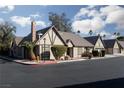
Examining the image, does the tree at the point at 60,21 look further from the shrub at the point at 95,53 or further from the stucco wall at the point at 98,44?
the stucco wall at the point at 98,44

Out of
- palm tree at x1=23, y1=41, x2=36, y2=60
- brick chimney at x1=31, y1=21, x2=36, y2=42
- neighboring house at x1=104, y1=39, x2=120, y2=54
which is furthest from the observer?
neighboring house at x1=104, y1=39, x2=120, y2=54

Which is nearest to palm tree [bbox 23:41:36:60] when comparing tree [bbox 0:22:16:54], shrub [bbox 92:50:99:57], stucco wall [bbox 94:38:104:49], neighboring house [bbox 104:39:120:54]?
tree [bbox 0:22:16:54]

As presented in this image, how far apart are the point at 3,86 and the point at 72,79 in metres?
4.32

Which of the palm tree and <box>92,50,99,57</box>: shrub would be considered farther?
<box>92,50,99,57</box>: shrub

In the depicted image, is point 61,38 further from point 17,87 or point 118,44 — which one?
point 118,44

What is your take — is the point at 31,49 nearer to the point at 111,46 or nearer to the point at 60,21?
the point at 60,21

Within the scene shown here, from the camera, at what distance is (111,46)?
4016cm

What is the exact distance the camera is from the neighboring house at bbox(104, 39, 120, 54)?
37706 mm

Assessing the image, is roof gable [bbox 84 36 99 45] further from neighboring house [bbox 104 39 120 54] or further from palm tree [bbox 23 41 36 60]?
palm tree [bbox 23 41 36 60]

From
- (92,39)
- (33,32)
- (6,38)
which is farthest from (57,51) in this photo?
(6,38)

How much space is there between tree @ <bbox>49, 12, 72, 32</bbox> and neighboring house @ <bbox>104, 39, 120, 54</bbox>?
15546mm

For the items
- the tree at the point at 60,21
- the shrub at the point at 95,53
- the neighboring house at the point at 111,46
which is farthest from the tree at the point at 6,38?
the neighboring house at the point at 111,46

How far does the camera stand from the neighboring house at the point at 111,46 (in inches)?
1484

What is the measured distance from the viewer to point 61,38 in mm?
24250
